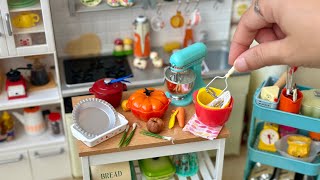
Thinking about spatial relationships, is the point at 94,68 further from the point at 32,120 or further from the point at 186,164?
the point at 186,164

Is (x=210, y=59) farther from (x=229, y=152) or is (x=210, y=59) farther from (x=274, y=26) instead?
(x=274, y=26)

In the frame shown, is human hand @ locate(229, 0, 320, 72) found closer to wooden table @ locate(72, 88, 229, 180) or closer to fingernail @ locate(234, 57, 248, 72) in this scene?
fingernail @ locate(234, 57, 248, 72)

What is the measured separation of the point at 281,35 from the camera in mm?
1394

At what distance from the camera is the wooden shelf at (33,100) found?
2.57 meters

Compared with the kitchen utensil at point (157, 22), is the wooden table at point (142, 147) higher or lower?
lower

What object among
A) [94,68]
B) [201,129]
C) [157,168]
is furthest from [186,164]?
[94,68]

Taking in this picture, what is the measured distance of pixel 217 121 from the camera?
206 cm

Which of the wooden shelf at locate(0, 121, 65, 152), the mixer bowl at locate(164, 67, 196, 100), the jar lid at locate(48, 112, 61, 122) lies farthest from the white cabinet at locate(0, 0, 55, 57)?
the mixer bowl at locate(164, 67, 196, 100)

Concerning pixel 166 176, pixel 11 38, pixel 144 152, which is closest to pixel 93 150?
pixel 144 152

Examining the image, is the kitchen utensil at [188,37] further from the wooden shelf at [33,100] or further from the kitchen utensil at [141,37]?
the wooden shelf at [33,100]

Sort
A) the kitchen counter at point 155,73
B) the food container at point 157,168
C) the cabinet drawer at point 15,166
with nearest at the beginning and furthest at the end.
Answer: the food container at point 157,168 → the kitchen counter at point 155,73 → the cabinet drawer at point 15,166

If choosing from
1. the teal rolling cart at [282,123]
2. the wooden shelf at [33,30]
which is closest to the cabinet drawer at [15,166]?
the wooden shelf at [33,30]

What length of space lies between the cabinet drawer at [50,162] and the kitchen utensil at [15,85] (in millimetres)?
354

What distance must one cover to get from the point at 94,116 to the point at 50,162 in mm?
859
